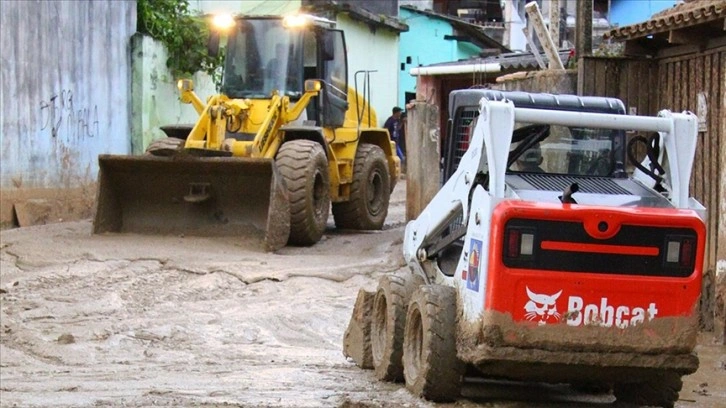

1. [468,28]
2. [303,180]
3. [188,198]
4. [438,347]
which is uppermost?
[468,28]

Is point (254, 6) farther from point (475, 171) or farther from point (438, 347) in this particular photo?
point (438, 347)

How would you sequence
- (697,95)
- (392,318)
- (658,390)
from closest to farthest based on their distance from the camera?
(658,390) < (392,318) < (697,95)

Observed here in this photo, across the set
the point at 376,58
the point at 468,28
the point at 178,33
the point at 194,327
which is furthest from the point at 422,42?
the point at 194,327

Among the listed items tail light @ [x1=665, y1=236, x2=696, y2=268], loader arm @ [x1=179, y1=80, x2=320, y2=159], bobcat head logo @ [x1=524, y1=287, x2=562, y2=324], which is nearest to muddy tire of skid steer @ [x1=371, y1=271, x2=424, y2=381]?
bobcat head logo @ [x1=524, y1=287, x2=562, y2=324]

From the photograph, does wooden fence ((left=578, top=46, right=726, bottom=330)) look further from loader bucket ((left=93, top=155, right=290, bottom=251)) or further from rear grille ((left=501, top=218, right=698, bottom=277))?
loader bucket ((left=93, top=155, right=290, bottom=251))

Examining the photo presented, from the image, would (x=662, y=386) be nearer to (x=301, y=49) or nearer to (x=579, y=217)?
(x=579, y=217)

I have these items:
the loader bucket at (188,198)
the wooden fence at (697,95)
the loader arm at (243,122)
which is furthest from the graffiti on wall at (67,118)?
the wooden fence at (697,95)

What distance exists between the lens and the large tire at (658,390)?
7758 millimetres

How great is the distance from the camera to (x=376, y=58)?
34750 mm

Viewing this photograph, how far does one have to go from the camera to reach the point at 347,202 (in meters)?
18.1

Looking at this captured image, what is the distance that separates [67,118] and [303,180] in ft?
16.3

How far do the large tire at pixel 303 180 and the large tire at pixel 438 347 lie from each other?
757cm

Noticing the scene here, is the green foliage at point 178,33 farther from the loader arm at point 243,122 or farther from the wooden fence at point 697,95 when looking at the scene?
the wooden fence at point 697,95

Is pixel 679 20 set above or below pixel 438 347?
above
